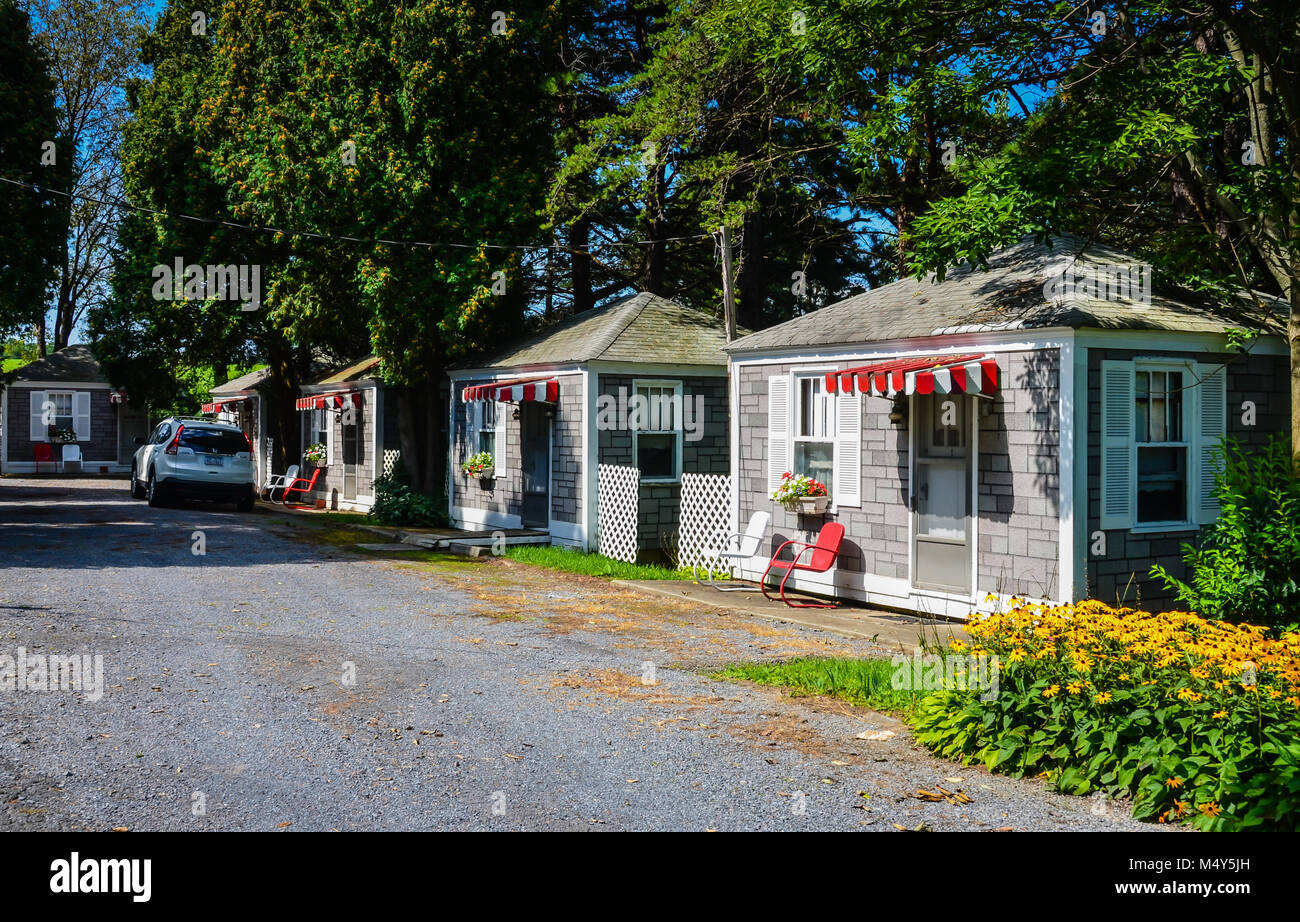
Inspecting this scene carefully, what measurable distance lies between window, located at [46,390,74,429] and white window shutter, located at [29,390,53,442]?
0.51 feet

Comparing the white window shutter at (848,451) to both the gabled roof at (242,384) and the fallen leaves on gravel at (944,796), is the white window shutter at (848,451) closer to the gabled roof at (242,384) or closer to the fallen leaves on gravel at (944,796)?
the fallen leaves on gravel at (944,796)

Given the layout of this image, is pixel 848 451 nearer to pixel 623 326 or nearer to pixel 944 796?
pixel 623 326

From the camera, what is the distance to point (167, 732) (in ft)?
22.5

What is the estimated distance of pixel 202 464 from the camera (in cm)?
2397

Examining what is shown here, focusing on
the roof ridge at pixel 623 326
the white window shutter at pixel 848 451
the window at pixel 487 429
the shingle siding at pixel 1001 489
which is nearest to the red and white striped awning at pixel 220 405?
the window at pixel 487 429

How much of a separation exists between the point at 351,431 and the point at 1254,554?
71.6 ft

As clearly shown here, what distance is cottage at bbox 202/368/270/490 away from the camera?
33.7m

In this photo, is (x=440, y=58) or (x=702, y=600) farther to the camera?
(x=440, y=58)

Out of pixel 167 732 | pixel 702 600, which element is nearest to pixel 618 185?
pixel 702 600

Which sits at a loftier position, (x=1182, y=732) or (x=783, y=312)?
(x=783, y=312)

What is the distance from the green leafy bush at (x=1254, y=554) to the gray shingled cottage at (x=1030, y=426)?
1072mm

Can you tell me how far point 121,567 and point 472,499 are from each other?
26.0ft

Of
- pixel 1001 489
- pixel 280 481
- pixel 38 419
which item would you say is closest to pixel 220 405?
pixel 280 481
